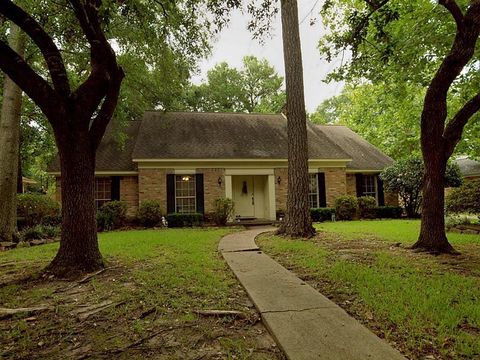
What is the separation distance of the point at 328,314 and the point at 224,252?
3.66 meters

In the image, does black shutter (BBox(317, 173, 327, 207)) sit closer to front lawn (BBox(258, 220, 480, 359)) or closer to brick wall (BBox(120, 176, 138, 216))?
front lawn (BBox(258, 220, 480, 359))

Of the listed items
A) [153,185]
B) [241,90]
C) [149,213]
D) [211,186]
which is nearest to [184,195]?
[211,186]

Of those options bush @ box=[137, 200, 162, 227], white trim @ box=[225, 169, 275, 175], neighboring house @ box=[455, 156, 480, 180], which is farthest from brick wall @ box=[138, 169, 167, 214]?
neighboring house @ box=[455, 156, 480, 180]

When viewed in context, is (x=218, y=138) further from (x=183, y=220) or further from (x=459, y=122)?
(x=459, y=122)

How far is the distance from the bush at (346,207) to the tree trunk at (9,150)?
40.5ft

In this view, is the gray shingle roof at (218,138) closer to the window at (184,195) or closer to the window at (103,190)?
the window at (184,195)

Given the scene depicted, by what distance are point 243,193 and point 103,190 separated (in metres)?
6.46

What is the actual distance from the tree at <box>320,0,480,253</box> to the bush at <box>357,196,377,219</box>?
6.19m

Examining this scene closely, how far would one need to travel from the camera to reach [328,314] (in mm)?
2998

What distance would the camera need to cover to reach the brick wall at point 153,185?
41.0 feet

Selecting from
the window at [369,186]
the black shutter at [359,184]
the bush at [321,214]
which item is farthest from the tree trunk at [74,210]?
the window at [369,186]

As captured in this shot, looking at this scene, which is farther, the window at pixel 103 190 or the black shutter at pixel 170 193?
the window at pixel 103 190

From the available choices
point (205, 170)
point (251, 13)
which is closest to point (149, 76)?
point (205, 170)

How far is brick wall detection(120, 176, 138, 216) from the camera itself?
1286 cm
